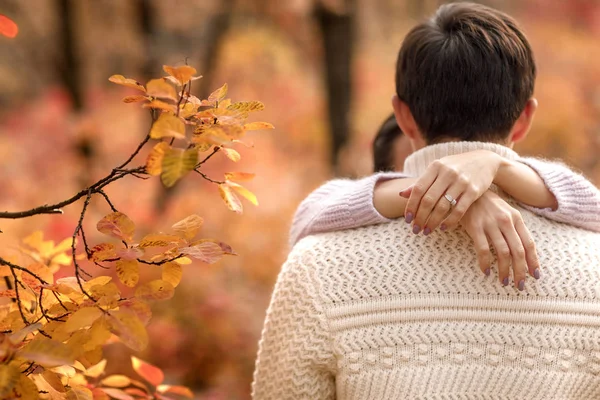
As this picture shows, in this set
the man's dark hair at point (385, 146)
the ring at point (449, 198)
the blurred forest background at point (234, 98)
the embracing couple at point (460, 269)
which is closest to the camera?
the ring at point (449, 198)

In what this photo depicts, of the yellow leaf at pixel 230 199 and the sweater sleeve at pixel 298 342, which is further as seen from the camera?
the sweater sleeve at pixel 298 342

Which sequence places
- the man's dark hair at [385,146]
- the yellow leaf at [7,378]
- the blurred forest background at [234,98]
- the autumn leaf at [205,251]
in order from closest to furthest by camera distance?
the yellow leaf at [7,378] → the autumn leaf at [205,251] → the man's dark hair at [385,146] → the blurred forest background at [234,98]

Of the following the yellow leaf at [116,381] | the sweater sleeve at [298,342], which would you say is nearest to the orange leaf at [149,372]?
the yellow leaf at [116,381]

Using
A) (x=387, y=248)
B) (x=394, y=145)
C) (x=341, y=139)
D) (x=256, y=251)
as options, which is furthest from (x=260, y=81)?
(x=387, y=248)

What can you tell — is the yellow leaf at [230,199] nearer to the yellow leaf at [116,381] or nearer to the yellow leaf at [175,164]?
the yellow leaf at [175,164]

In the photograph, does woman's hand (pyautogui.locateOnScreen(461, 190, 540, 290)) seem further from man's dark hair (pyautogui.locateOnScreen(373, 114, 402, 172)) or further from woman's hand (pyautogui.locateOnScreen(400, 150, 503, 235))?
man's dark hair (pyautogui.locateOnScreen(373, 114, 402, 172))

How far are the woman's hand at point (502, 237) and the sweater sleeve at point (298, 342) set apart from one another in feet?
1.16

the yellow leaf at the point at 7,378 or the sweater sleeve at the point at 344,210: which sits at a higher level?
the sweater sleeve at the point at 344,210

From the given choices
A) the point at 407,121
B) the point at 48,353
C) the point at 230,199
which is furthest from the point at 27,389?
the point at 407,121

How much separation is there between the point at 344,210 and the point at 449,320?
31 centimetres

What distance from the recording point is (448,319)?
1.35m

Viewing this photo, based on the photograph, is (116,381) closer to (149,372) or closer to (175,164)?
(149,372)

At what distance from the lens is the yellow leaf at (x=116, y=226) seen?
3.75ft

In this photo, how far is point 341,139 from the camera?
236 inches
